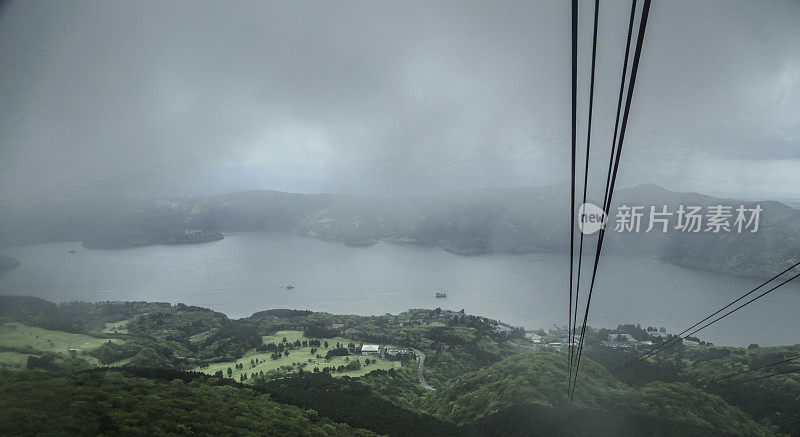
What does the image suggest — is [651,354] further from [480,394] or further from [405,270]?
[405,270]

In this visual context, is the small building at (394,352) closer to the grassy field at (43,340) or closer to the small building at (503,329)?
the small building at (503,329)

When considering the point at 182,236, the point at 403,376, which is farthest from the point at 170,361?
the point at 182,236

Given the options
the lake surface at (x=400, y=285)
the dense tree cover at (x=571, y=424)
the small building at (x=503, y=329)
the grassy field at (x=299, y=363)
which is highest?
the lake surface at (x=400, y=285)

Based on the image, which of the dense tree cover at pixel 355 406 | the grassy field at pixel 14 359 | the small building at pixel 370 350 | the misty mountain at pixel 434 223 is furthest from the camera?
the misty mountain at pixel 434 223

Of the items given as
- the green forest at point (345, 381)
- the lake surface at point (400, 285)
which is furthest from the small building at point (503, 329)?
the lake surface at point (400, 285)

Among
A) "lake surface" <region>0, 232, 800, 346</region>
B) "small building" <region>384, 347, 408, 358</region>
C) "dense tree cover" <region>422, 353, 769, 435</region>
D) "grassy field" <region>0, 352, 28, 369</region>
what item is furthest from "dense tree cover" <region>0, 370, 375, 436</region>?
"lake surface" <region>0, 232, 800, 346</region>

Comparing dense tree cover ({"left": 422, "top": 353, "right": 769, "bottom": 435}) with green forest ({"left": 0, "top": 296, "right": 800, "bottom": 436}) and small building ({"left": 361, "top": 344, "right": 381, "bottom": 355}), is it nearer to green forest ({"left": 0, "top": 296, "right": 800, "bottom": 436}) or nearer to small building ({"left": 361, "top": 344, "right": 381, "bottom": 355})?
green forest ({"left": 0, "top": 296, "right": 800, "bottom": 436})
